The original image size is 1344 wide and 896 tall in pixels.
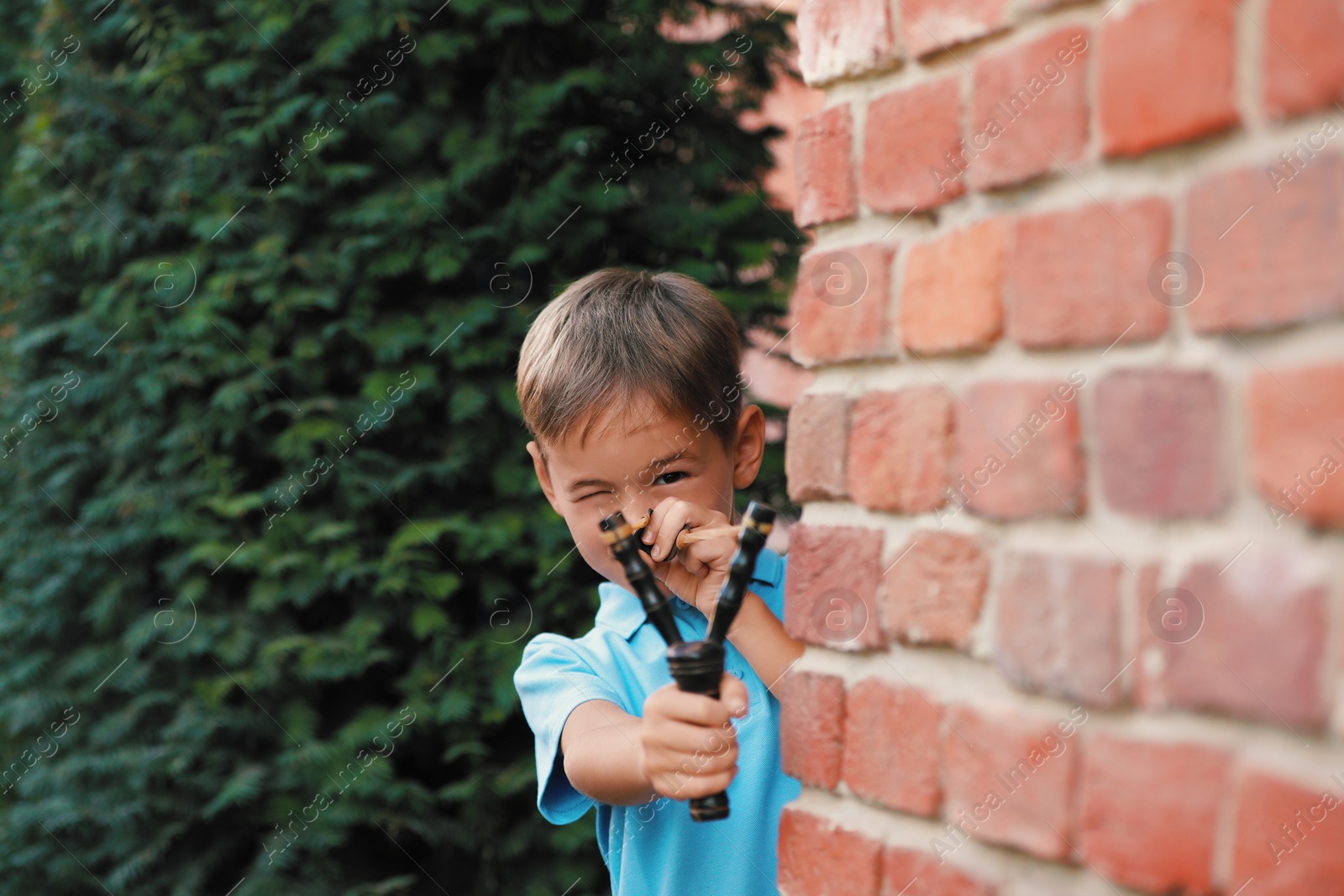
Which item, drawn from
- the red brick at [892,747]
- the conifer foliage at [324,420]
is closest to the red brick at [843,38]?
the red brick at [892,747]

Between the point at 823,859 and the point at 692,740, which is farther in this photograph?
the point at 692,740

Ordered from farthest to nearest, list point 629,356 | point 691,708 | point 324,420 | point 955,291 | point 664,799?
point 324,420 < point 629,356 < point 664,799 < point 691,708 < point 955,291

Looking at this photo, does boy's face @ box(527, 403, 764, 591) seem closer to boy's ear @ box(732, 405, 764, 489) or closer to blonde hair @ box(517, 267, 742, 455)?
blonde hair @ box(517, 267, 742, 455)

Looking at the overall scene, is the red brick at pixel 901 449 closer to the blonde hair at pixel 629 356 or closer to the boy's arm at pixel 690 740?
the boy's arm at pixel 690 740

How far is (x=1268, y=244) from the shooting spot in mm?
673

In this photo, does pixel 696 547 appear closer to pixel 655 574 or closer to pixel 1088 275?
pixel 655 574

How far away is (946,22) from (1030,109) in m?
0.13

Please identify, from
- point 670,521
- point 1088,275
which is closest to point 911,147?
point 1088,275

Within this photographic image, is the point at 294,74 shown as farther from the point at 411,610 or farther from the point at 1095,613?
the point at 1095,613

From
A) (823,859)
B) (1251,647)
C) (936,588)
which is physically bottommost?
(823,859)

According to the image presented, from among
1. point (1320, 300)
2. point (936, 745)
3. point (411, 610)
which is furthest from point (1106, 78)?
point (411, 610)

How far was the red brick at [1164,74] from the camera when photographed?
0.70m

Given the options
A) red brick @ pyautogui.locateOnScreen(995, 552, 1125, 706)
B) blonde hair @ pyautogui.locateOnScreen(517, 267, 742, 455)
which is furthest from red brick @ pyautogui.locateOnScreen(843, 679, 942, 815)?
blonde hair @ pyautogui.locateOnScreen(517, 267, 742, 455)

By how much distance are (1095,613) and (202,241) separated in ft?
11.4
